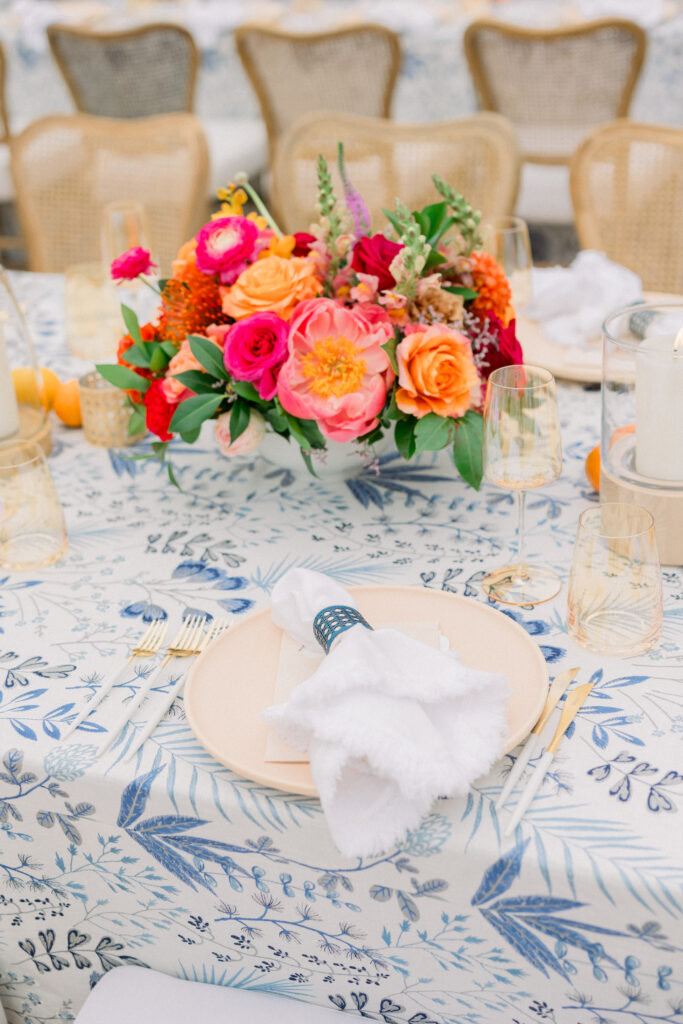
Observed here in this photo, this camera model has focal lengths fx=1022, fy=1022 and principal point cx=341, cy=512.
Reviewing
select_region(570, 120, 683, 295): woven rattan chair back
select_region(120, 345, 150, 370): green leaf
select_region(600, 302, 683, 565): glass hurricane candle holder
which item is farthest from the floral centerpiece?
select_region(570, 120, 683, 295): woven rattan chair back

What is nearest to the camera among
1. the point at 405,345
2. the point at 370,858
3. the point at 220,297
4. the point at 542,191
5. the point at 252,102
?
the point at 370,858

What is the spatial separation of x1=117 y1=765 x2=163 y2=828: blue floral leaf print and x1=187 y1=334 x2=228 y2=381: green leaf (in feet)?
1.49

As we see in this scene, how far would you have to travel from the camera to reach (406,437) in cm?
112

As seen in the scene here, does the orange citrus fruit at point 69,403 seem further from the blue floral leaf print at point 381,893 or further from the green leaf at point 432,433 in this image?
the blue floral leaf print at point 381,893

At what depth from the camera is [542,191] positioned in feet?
10.9

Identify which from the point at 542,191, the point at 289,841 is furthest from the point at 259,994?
the point at 542,191

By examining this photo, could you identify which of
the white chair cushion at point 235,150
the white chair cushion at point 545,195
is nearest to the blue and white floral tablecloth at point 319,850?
the white chair cushion at point 545,195

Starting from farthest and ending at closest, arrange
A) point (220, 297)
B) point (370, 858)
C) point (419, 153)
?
point (419, 153) < point (220, 297) < point (370, 858)

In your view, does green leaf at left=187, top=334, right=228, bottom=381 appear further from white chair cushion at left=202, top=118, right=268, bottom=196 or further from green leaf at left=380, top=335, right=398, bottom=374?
white chair cushion at left=202, top=118, right=268, bottom=196

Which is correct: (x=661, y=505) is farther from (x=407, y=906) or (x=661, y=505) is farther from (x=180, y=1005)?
(x=180, y=1005)

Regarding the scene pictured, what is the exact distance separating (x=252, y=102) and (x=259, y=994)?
3.71 m

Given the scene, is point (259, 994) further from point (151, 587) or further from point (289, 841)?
point (151, 587)

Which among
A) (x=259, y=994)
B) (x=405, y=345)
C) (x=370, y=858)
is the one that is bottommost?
(x=259, y=994)

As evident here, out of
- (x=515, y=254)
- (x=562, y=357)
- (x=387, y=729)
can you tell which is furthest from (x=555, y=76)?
(x=387, y=729)
